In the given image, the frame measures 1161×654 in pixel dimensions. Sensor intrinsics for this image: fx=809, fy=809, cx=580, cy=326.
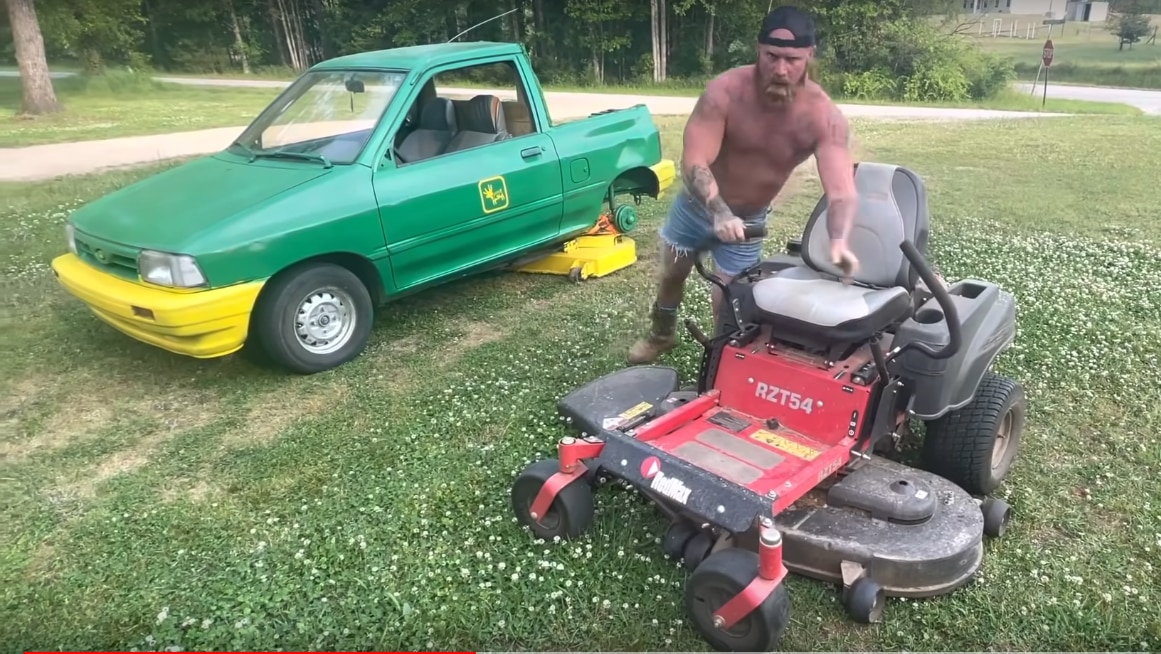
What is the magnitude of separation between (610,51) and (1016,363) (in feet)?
80.7

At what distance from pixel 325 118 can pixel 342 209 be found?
0.90 meters

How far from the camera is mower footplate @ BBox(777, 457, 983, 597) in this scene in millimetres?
2721

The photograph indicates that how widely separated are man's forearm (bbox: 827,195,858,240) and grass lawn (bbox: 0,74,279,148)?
43.0 feet

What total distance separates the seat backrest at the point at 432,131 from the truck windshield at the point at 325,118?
13.4 inches

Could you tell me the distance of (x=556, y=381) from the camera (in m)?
4.51

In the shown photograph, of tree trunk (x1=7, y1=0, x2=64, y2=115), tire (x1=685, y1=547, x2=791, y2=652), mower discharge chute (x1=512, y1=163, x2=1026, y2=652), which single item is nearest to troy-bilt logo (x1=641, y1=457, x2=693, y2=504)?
mower discharge chute (x1=512, y1=163, x2=1026, y2=652)

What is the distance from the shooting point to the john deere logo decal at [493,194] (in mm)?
5055

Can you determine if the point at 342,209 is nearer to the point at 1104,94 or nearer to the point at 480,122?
the point at 480,122

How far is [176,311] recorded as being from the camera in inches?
156

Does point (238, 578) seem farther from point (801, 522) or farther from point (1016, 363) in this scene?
point (1016, 363)

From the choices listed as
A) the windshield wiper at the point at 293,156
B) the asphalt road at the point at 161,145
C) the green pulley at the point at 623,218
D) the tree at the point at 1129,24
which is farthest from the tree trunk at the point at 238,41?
the tree at the point at 1129,24

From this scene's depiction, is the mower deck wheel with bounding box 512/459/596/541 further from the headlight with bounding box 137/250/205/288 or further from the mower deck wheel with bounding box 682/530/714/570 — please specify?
the headlight with bounding box 137/250/205/288

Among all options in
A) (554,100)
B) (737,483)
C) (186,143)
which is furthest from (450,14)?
(737,483)

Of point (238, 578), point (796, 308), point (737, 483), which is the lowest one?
point (238, 578)
